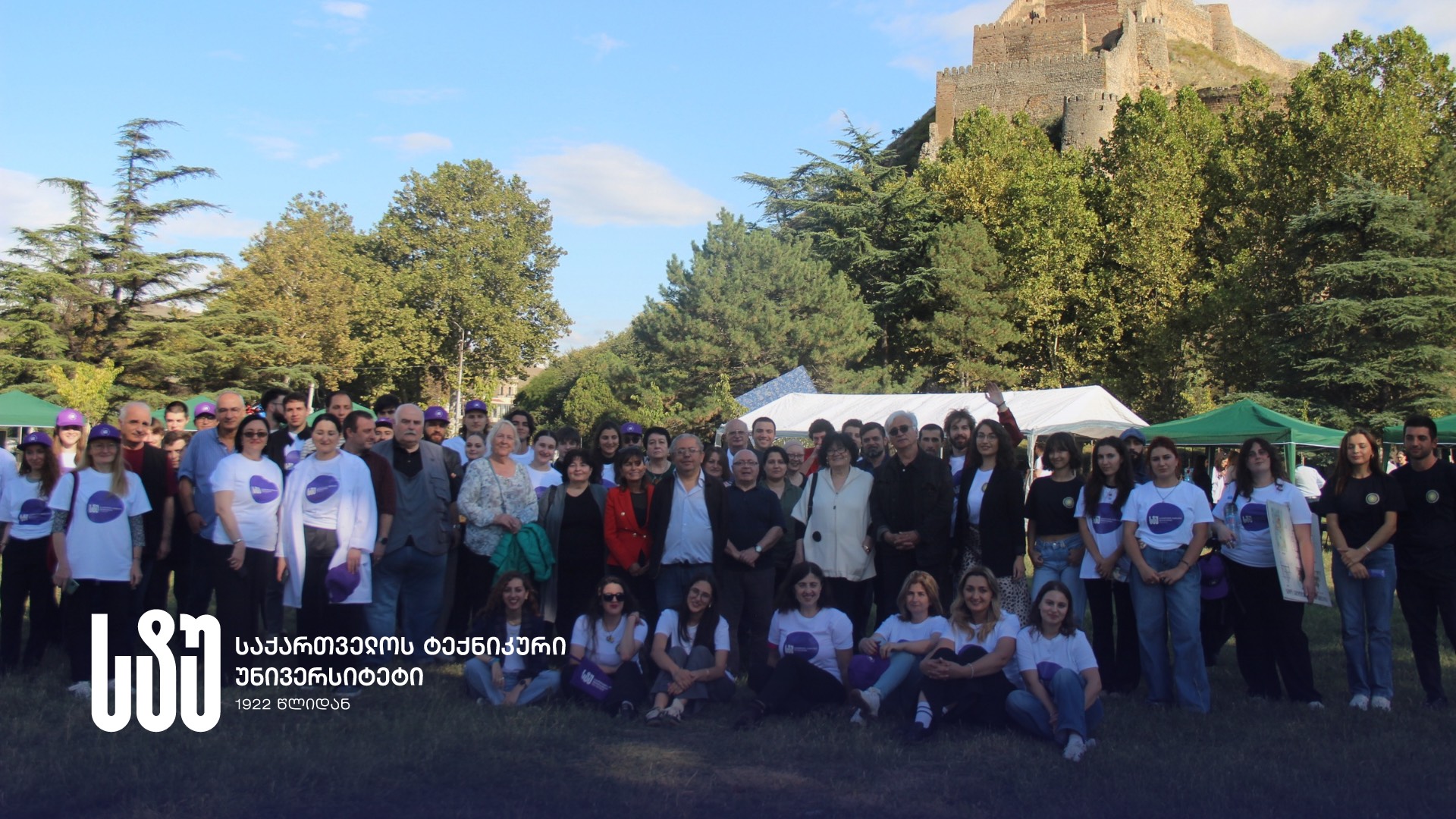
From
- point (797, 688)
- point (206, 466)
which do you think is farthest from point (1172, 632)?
point (206, 466)

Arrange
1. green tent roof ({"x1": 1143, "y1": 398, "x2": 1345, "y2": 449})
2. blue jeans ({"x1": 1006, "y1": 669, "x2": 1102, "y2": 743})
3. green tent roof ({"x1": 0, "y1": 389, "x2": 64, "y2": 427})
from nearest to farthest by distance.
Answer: blue jeans ({"x1": 1006, "y1": 669, "x2": 1102, "y2": 743}) < green tent roof ({"x1": 1143, "y1": 398, "x2": 1345, "y2": 449}) < green tent roof ({"x1": 0, "y1": 389, "x2": 64, "y2": 427})

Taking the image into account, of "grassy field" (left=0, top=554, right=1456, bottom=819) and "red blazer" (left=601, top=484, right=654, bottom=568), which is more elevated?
"red blazer" (left=601, top=484, right=654, bottom=568)

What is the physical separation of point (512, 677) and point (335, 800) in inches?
68.6

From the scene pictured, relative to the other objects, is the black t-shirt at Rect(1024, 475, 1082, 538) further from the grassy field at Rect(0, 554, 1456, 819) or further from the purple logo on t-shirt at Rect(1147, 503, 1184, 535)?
the grassy field at Rect(0, 554, 1456, 819)

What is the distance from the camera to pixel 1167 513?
5461 mm

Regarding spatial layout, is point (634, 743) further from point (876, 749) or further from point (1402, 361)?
point (1402, 361)

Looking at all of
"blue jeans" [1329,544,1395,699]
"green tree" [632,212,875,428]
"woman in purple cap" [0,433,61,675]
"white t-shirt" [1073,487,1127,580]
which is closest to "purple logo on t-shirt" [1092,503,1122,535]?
"white t-shirt" [1073,487,1127,580]

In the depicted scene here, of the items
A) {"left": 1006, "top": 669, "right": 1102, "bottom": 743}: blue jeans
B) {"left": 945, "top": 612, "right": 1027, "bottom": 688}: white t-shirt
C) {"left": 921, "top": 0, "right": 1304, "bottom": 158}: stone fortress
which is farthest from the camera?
{"left": 921, "top": 0, "right": 1304, "bottom": 158}: stone fortress

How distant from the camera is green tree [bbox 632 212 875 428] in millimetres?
31406

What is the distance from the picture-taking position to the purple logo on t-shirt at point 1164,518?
5445mm

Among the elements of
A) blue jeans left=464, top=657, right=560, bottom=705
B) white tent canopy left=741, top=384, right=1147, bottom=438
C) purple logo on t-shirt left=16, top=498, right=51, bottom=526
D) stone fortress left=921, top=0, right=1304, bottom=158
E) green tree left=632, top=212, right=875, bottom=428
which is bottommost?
blue jeans left=464, top=657, right=560, bottom=705

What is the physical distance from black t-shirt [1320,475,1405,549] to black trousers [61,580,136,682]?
619 cm

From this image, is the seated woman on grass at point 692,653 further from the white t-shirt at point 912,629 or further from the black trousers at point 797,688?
the white t-shirt at point 912,629

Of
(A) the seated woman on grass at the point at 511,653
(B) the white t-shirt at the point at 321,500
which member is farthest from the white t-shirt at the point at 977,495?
(B) the white t-shirt at the point at 321,500
